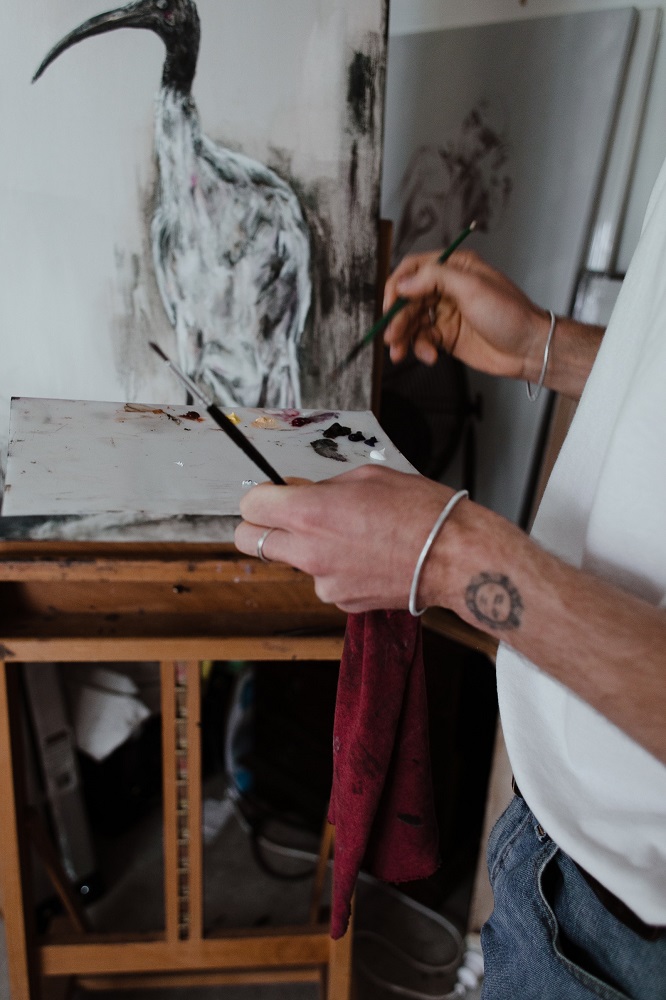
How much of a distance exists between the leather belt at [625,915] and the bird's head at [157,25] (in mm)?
1161

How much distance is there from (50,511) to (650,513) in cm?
55

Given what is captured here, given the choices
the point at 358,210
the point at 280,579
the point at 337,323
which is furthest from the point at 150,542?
the point at 358,210

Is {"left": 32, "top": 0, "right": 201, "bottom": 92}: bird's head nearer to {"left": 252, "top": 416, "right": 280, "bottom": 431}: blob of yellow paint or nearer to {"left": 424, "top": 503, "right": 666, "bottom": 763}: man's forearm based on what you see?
{"left": 252, "top": 416, "right": 280, "bottom": 431}: blob of yellow paint

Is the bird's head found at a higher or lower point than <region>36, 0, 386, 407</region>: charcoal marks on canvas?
higher

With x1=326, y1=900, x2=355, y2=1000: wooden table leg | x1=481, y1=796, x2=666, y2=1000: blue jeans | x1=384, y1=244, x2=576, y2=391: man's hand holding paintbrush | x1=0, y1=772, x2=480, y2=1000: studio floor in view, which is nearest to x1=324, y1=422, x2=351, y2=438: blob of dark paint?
x1=384, y1=244, x2=576, y2=391: man's hand holding paintbrush

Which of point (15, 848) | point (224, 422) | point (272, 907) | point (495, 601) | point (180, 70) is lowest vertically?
point (272, 907)

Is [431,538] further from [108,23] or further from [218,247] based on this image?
[108,23]

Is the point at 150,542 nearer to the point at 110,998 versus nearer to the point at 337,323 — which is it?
the point at 337,323

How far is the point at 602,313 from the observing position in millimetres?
1503

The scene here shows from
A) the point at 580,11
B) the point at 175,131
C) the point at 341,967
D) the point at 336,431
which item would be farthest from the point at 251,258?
the point at 341,967

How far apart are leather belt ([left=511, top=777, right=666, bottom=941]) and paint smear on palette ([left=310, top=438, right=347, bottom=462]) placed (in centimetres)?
47

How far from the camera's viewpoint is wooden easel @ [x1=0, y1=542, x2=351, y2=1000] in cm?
98

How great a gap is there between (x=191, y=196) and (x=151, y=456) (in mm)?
522

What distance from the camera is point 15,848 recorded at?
3.82 feet
